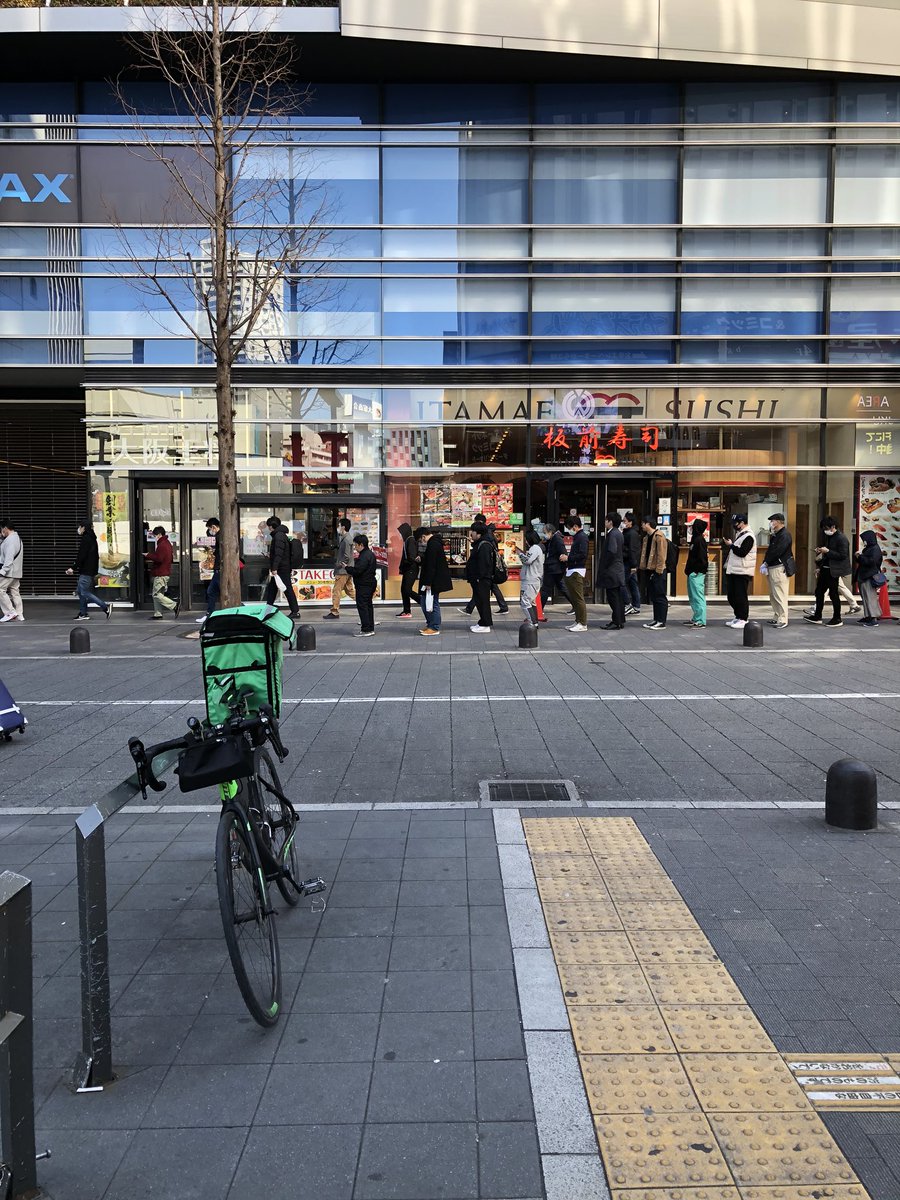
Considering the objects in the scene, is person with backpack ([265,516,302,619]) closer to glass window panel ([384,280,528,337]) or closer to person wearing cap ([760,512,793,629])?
glass window panel ([384,280,528,337])

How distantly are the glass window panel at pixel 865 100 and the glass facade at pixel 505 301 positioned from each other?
6 cm

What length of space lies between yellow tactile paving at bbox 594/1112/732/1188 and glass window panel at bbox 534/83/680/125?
63.6 feet

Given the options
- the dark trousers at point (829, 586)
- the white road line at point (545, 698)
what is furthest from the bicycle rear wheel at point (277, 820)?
the dark trousers at point (829, 586)

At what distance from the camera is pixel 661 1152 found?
281cm

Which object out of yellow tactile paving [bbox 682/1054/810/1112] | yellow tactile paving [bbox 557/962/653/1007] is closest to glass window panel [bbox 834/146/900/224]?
yellow tactile paving [bbox 557/962/653/1007]

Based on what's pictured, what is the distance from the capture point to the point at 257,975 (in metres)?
3.51

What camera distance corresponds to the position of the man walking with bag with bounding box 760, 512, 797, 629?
15.4m

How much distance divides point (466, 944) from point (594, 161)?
1812 cm

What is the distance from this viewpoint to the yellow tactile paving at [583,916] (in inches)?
172

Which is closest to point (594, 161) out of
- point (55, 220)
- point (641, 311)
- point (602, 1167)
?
point (641, 311)

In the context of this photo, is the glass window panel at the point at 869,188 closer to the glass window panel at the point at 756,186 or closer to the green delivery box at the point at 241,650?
the glass window panel at the point at 756,186

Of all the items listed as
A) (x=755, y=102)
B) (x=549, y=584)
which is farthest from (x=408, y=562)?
(x=755, y=102)

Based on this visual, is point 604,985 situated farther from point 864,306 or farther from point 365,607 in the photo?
point 864,306

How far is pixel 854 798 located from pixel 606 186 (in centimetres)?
1628
